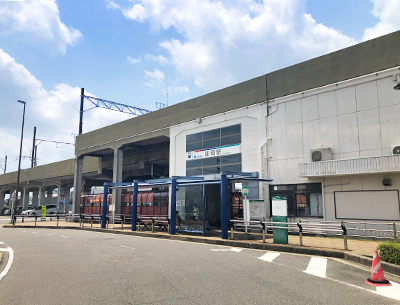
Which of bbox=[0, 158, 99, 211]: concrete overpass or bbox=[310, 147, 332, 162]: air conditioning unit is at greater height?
A: bbox=[0, 158, 99, 211]: concrete overpass

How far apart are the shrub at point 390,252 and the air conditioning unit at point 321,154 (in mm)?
8324

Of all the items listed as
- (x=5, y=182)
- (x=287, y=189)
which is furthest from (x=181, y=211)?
(x=5, y=182)

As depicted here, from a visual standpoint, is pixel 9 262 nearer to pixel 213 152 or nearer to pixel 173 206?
pixel 173 206

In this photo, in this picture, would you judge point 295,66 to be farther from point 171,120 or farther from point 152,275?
point 152,275

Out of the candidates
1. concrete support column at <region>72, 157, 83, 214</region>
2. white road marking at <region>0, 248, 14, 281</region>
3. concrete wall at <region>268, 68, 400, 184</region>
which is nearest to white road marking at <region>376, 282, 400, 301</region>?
white road marking at <region>0, 248, 14, 281</region>

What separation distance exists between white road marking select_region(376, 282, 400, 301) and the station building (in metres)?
8.69

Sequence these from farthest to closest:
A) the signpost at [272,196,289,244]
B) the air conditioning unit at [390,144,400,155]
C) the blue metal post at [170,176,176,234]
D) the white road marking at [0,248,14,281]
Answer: the blue metal post at [170,176,176,234], the air conditioning unit at [390,144,400,155], the signpost at [272,196,289,244], the white road marking at [0,248,14,281]

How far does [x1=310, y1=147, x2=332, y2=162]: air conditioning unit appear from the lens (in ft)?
55.5

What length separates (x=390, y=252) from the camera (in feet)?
28.8

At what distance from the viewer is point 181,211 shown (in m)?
19.4

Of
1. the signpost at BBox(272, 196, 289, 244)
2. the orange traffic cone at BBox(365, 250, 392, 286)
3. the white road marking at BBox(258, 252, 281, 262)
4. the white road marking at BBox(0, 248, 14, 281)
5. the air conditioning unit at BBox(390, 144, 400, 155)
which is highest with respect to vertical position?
the air conditioning unit at BBox(390, 144, 400, 155)

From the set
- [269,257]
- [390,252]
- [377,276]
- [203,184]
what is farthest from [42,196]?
[377,276]

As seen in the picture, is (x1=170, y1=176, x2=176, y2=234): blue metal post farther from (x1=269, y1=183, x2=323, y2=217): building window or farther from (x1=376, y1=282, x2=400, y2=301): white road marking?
(x1=376, y1=282, x2=400, y2=301): white road marking

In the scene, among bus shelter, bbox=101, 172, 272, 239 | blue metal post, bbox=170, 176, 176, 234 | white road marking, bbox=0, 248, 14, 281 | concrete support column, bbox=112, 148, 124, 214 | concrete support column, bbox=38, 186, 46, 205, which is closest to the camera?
white road marking, bbox=0, 248, 14, 281
